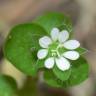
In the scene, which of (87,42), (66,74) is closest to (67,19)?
(66,74)

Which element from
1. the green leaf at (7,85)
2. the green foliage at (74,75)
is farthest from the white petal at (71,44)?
the green leaf at (7,85)

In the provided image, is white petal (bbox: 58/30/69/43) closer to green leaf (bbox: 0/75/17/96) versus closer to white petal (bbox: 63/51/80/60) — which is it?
white petal (bbox: 63/51/80/60)

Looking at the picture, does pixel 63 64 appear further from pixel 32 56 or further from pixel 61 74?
pixel 32 56

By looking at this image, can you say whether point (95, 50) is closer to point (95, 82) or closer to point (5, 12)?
point (95, 82)

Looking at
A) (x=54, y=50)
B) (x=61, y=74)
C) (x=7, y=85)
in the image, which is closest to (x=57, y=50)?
(x=54, y=50)

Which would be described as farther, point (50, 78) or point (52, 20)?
point (52, 20)

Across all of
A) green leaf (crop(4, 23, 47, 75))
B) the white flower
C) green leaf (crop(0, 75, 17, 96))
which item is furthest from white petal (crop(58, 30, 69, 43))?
green leaf (crop(0, 75, 17, 96))
